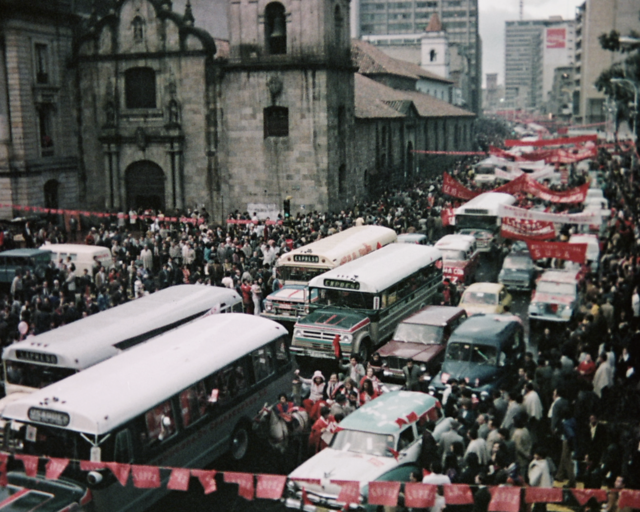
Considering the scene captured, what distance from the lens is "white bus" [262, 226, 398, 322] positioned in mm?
22047

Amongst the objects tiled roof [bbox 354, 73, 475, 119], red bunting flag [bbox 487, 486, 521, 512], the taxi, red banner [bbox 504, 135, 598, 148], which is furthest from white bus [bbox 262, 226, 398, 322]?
red banner [bbox 504, 135, 598, 148]

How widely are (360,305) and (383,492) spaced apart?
32.2 ft

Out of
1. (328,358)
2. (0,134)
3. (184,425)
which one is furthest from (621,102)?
(184,425)

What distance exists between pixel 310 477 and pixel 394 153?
47.3 metres

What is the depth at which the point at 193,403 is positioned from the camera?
534 inches

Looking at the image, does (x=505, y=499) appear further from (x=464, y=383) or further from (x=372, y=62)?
(x=372, y=62)

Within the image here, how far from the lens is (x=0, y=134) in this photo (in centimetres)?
3688

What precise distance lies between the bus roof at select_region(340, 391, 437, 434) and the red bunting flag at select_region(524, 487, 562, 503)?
288 centimetres

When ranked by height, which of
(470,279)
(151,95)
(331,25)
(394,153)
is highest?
(331,25)

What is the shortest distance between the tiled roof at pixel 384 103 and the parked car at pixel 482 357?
2841 cm

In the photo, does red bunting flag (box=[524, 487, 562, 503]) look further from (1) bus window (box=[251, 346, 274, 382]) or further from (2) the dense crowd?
(1) bus window (box=[251, 346, 274, 382])

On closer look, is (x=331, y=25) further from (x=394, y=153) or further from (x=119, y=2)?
(x=394, y=153)

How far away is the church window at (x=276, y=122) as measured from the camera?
129 feet

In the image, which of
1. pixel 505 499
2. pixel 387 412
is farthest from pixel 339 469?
pixel 505 499
